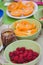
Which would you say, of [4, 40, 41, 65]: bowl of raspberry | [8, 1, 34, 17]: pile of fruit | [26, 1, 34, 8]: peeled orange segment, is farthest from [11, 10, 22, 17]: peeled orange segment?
[4, 40, 41, 65]: bowl of raspberry

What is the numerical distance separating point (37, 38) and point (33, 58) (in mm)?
232

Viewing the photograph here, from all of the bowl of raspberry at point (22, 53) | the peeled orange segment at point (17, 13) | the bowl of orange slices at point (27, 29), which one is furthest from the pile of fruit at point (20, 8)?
the bowl of raspberry at point (22, 53)

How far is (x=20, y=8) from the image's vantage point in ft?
4.35

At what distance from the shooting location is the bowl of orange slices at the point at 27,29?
3.39 feet

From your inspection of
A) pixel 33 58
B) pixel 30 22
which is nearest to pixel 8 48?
pixel 33 58

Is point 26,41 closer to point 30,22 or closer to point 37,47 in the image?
point 37,47

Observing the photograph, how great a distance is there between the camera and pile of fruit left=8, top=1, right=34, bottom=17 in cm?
128

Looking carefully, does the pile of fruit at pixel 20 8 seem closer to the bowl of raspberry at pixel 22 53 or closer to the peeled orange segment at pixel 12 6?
the peeled orange segment at pixel 12 6

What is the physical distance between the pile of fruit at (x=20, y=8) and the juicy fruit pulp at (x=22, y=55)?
0.40 metres

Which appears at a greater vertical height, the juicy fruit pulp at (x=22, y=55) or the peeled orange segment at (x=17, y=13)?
the peeled orange segment at (x=17, y=13)

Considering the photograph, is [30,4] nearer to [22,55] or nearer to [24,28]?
[24,28]

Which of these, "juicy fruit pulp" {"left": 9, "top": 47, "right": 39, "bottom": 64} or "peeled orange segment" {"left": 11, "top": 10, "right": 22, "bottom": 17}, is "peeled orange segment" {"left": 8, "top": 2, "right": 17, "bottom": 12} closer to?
"peeled orange segment" {"left": 11, "top": 10, "right": 22, "bottom": 17}

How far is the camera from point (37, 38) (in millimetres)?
1081

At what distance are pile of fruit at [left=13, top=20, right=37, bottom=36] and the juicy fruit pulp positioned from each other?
0.14 metres
